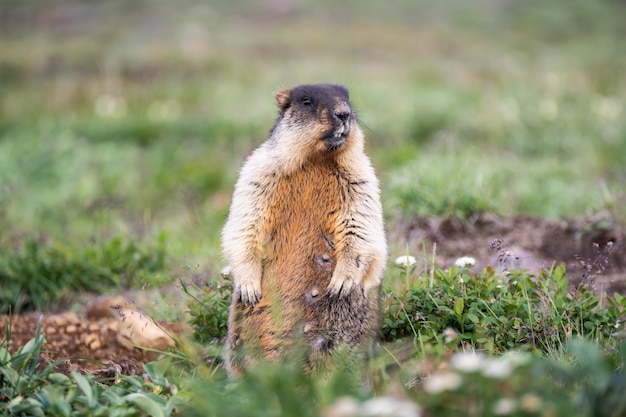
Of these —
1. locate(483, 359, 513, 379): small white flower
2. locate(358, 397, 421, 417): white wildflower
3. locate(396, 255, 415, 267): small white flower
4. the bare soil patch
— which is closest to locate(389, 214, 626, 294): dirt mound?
the bare soil patch

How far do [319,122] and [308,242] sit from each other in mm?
636

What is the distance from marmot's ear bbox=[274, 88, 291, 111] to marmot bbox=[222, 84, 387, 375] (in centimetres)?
19

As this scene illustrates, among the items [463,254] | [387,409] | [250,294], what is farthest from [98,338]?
[387,409]

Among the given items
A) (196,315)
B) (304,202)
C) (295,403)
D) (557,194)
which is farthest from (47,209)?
(295,403)

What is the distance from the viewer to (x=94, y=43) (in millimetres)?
18625

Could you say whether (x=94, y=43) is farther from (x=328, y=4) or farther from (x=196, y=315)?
(x=196, y=315)

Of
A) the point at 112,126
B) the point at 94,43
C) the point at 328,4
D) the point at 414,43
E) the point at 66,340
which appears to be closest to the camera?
the point at 66,340

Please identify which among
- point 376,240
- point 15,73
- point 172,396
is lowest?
point 15,73

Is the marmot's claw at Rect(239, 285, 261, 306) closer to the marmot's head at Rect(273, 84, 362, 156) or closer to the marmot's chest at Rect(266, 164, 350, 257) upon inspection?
the marmot's chest at Rect(266, 164, 350, 257)

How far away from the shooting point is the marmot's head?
367cm

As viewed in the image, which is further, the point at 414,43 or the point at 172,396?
the point at 414,43

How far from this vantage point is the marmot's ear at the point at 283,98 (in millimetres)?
4035

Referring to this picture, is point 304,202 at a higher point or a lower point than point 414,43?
higher

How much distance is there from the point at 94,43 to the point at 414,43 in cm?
875
